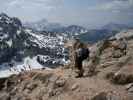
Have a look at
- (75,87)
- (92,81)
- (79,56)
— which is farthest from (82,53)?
(75,87)

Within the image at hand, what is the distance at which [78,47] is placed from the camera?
116 feet

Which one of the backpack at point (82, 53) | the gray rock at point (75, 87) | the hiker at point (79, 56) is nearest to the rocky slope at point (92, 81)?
the gray rock at point (75, 87)

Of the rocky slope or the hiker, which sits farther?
the hiker

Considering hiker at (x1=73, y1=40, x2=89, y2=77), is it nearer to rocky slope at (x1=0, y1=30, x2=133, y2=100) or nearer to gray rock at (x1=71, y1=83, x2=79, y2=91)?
rocky slope at (x1=0, y1=30, x2=133, y2=100)

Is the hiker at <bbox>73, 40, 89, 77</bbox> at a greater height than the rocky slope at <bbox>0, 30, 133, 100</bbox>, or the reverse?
the hiker at <bbox>73, 40, 89, 77</bbox>

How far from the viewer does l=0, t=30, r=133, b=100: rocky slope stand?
2786cm

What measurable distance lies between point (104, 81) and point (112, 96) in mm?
5338

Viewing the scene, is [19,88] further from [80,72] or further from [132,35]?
[132,35]

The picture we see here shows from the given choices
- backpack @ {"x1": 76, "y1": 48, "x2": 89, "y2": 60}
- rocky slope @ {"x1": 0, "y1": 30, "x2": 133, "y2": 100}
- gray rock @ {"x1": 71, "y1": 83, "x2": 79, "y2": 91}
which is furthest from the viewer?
backpack @ {"x1": 76, "y1": 48, "x2": 89, "y2": 60}

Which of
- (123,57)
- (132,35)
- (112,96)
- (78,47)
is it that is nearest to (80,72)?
(78,47)

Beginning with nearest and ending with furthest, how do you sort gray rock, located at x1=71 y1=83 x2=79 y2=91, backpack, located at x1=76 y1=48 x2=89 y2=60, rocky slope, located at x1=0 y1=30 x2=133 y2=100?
rocky slope, located at x1=0 y1=30 x2=133 y2=100 < gray rock, located at x1=71 y1=83 x2=79 y2=91 < backpack, located at x1=76 y1=48 x2=89 y2=60

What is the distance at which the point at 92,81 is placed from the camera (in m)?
31.2

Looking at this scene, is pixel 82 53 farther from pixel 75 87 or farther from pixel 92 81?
pixel 75 87

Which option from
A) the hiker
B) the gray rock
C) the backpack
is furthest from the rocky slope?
the backpack
